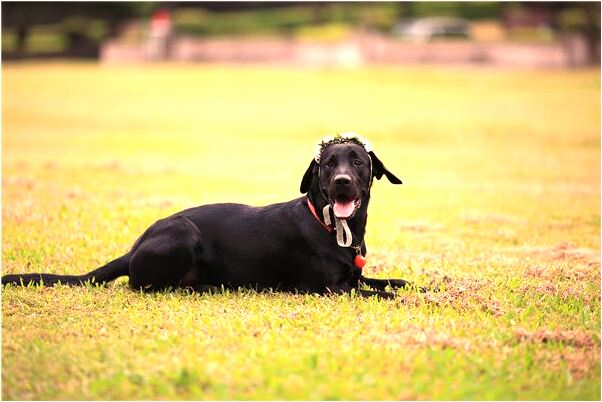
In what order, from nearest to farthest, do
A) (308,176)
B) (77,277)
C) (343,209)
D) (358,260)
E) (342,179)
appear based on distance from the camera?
(342,179) → (343,209) → (358,260) → (308,176) → (77,277)

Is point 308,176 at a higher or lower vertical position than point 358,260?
higher

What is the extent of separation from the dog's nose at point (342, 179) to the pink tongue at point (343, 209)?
0.75 ft

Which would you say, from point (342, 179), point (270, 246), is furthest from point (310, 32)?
point (342, 179)

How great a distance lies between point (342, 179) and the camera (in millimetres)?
6895

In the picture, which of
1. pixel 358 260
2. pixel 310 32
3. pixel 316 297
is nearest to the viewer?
pixel 316 297

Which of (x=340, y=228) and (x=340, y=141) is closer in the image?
(x=340, y=228)

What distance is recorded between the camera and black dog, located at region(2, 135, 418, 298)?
731 centimetres

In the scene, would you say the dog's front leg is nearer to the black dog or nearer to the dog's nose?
the black dog

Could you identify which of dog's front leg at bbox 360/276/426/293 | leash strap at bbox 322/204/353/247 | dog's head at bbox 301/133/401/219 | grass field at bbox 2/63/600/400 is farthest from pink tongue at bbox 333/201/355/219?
dog's front leg at bbox 360/276/426/293

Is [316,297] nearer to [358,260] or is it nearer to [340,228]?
[358,260]

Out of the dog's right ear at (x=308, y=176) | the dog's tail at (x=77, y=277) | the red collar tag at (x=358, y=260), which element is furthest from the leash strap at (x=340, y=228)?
the dog's tail at (x=77, y=277)

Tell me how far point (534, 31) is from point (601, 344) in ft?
178

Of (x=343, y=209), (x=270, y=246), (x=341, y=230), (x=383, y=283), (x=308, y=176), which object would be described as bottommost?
(x=383, y=283)

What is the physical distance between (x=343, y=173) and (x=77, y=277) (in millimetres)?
2757
